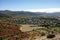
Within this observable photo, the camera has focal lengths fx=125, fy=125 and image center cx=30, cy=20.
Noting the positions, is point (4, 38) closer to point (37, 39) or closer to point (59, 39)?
point (37, 39)

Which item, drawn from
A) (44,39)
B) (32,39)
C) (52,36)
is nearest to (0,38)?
(32,39)

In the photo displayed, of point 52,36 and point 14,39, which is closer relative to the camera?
point 14,39

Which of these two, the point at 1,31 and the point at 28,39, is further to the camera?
the point at 1,31

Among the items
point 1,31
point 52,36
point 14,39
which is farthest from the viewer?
point 1,31

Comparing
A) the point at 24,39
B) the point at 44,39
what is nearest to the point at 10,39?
the point at 24,39

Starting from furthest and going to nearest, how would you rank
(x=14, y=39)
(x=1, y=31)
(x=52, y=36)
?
(x=1, y=31), (x=52, y=36), (x=14, y=39)

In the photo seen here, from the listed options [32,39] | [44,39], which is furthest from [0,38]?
[44,39]

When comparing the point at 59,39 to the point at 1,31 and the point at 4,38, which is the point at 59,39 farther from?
the point at 1,31
